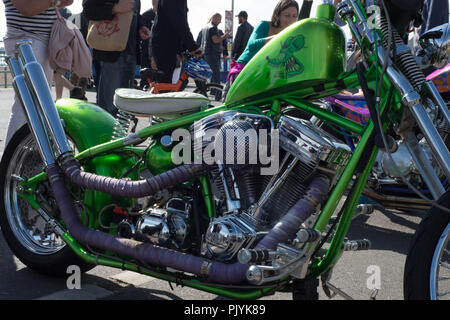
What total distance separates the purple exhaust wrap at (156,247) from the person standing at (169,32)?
4.03 m

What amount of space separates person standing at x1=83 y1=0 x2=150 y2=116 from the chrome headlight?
2.97 metres

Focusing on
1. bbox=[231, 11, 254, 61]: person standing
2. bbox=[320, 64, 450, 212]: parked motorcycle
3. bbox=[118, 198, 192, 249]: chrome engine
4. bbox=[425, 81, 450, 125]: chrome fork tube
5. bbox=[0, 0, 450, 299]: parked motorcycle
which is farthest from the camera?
bbox=[231, 11, 254, 61]: person standing

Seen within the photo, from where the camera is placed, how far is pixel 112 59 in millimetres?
5074

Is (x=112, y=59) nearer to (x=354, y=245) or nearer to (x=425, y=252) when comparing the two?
(x=354, y=245)

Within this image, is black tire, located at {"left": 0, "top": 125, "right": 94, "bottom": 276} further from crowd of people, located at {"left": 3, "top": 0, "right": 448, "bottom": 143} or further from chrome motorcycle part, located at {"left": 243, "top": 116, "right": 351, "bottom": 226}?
chrome motorcycle part, located at {"left": 243, "top": 116, "right": 351, "bottom": 226}

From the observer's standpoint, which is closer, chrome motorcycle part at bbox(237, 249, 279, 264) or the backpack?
chrome motorcycle part at bbox(237, 249, 279, 264)

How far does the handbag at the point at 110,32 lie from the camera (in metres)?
4.73

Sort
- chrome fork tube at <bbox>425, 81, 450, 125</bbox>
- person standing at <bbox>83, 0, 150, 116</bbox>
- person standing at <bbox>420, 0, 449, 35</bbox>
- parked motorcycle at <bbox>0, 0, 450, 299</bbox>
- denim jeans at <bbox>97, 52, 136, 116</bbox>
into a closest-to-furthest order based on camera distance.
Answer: chrome fork tube at <bbox>425, 81, 450, 125</bbox>
parked motorcycle at <bbox>0, 0, 450, 299</bbox>
person standing at <bbox>83, 0, 150, 116</bbox>
person standing at <bbox>420, 0, 449, 35</bbox>
denim jeans at <bbox>97, 52, 136, 116</bbox>

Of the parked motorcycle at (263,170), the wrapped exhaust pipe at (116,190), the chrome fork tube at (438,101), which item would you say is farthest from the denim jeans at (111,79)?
the chrome fork tube at (438,101)

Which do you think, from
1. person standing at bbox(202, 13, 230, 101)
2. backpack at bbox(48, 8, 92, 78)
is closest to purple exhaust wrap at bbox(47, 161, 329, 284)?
backpack at bbox(48, 8, 92, 78)

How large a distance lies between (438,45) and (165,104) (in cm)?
122

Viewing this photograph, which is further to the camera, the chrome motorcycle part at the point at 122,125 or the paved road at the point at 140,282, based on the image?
the chrome motorcycle part at the point at 122,125

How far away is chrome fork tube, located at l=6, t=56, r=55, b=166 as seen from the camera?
2.94 metres

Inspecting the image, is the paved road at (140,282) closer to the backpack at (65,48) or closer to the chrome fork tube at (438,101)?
the chrome fork tube at (438,101)
